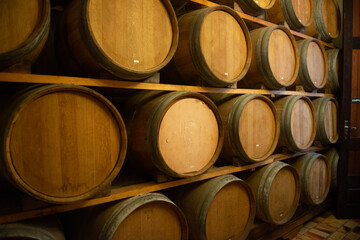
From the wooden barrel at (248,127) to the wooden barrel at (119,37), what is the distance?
0.96 metres

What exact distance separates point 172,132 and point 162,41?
71 cm

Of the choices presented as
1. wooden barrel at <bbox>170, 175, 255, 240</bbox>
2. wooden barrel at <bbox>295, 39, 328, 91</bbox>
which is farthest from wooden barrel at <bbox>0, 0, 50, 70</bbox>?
wooden barrel at <bbox>295, 39, 328, 91</bbox>

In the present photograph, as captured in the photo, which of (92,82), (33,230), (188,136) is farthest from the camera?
(188,136)

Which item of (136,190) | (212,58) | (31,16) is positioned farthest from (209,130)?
(31,16)

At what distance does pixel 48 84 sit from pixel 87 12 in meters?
0.51

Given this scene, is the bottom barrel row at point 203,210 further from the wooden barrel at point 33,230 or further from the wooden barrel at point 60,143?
the wooden barrel at point 60,143

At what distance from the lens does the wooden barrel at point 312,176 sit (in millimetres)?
3664

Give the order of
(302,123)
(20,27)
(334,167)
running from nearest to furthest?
(20,27)
(302,123)
(334,167)

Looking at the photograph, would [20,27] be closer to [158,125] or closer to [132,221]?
[158,125]

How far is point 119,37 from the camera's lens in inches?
74.6

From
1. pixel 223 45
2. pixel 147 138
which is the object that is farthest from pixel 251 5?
pixel 147 138

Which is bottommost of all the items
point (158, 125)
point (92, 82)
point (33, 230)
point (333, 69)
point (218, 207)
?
point (218, 207)

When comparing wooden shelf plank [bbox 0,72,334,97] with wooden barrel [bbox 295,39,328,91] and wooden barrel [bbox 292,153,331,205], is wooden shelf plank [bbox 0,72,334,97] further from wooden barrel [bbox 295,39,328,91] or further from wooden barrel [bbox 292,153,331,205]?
wooden barrel [bbox 292,153,331,205]

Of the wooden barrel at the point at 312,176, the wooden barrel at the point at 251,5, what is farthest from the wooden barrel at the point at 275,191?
the wooden barrel at the point at 251,5
